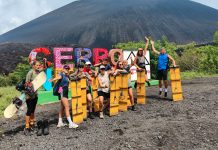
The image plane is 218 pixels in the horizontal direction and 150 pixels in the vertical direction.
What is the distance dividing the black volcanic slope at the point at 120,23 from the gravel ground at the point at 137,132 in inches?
2615

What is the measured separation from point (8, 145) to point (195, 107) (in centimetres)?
567

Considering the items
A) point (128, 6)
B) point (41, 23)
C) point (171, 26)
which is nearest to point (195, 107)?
point (171, 26)

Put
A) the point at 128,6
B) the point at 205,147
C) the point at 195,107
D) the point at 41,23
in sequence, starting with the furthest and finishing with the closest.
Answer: the point at 41,23
the point at 128,6
the point at 195,107
the point at 205,147

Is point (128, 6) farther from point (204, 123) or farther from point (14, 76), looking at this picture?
point (204, 123)

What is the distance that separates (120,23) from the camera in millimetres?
87625

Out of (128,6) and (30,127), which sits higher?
(128,6)

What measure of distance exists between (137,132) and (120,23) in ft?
267

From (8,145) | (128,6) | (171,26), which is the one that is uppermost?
(128,6)

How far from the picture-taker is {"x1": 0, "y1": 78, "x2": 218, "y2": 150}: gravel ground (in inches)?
276

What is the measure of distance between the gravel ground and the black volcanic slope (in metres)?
66.4

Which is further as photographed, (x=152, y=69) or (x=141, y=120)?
(x=152, y=69)

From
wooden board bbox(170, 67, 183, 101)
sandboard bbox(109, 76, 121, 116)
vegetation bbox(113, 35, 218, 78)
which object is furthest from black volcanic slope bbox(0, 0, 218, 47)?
sandboard bbox(109, 76, 121, 116)

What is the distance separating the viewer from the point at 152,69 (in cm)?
2298

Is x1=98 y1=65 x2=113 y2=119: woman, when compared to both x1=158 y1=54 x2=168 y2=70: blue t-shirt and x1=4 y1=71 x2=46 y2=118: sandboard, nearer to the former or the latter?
x1=4 y1=71 x2=46 y2=118: sandboard
